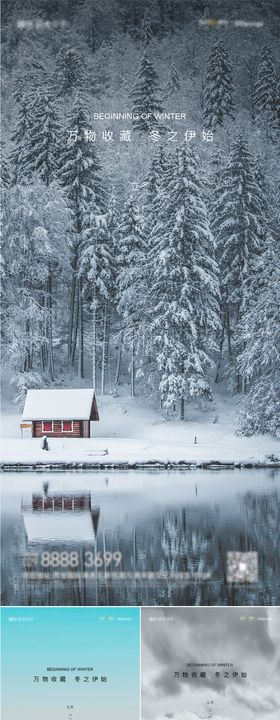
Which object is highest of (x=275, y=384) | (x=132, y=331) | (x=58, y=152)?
(x=58, y=152)

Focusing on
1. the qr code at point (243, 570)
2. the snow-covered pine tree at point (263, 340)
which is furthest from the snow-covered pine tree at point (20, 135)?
the qr code at point (243, 570)

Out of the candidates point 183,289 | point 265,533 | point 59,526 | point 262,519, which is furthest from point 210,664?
point 183,289

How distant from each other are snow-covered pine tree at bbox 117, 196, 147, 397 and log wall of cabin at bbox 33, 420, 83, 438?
7.65 ft

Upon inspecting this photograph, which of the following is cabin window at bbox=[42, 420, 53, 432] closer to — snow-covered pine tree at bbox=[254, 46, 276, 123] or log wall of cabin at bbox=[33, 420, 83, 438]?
log wall of cabin at bbox=[33, 420, 83, 438]

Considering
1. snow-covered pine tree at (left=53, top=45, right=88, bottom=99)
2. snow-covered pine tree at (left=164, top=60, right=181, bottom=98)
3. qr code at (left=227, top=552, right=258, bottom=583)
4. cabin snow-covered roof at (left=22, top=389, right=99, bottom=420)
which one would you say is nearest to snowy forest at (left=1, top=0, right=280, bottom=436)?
cabin snow-covered roof at (left=22, top=389, right=99, bottom=420)

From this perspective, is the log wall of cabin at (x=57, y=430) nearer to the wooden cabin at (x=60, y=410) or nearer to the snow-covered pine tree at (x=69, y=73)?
the wooden cabin at (x=60, y=410)

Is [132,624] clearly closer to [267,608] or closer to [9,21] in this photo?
[267,608]

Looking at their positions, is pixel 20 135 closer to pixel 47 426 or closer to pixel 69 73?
pixel 69 73

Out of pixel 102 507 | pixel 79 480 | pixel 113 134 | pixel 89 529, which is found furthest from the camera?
pixel 79 480

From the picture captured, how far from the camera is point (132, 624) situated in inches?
262

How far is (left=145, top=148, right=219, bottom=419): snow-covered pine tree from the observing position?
25.6 m

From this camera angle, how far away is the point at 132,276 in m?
26.0

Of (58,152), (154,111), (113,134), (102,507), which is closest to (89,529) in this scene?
(102,507)

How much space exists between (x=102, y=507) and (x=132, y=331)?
11790mm
